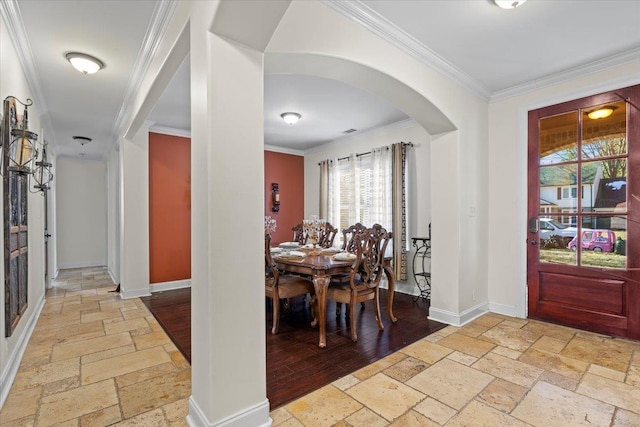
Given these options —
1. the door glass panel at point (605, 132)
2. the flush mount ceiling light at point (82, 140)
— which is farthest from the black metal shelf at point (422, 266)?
the flush mount ceiling light at point (82, 140)

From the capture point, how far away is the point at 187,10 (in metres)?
1.96

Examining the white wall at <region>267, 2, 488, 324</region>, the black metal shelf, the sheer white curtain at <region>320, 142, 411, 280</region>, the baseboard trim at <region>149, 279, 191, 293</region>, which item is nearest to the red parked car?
the white wall at <region>267, 2, 488, 324</region>

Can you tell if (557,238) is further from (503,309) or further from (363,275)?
(363,275)

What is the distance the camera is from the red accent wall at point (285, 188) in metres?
6.32

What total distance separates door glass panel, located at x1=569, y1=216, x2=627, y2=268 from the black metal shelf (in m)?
1.72

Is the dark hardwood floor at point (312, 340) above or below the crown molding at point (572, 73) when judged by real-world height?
below

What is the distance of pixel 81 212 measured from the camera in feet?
24.6

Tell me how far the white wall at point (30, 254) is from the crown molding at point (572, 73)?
469 cm

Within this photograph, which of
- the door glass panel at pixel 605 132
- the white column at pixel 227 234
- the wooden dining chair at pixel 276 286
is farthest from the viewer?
the wooden dining chair at pixel 276 286

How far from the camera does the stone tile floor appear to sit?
1.87 metres

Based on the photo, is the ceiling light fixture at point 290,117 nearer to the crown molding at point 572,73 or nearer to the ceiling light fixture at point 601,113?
the crown molding at point 572,73

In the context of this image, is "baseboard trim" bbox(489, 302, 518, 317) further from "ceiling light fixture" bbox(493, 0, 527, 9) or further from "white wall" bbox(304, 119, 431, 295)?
"ceiling light fixture" bbox(493, 0, 527, 9)

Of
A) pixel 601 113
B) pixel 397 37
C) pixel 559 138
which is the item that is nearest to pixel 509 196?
pixel 559 138

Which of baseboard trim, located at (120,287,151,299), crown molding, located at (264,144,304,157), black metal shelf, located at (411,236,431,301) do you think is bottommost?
baseboard trim, located at (120,287,151,299)
